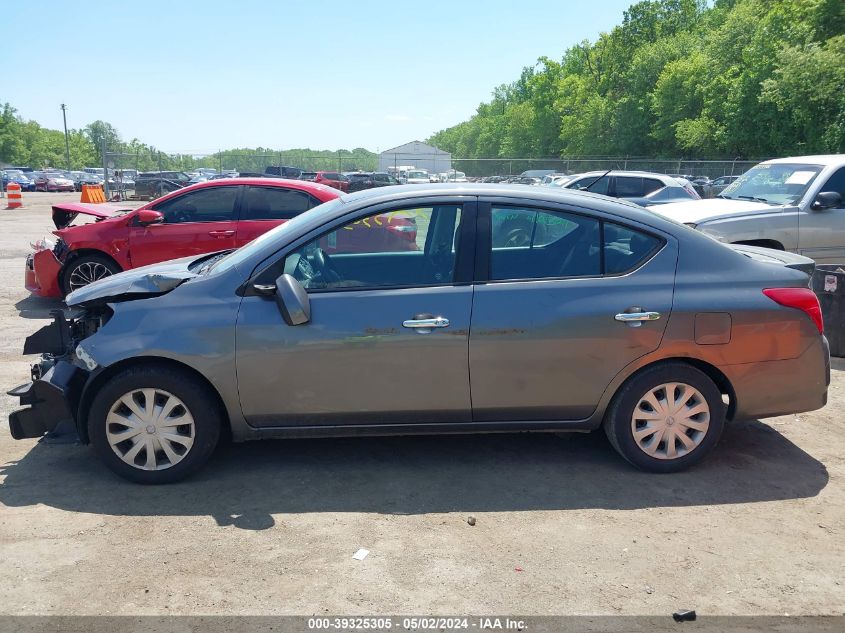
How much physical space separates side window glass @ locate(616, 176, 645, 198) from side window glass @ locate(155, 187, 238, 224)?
10.5 m

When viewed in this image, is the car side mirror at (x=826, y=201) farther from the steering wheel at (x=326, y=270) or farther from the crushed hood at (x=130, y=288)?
the crushed hood at (x=130, y=288)

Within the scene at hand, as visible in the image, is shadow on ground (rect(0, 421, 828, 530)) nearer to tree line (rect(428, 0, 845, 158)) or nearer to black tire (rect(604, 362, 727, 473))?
black tire (rect(604, 362, 727, 473))

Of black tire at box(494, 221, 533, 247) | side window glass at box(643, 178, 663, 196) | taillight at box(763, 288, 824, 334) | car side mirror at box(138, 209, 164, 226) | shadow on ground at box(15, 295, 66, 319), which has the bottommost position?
shadow on ground at box(15, 295, 66, 319)

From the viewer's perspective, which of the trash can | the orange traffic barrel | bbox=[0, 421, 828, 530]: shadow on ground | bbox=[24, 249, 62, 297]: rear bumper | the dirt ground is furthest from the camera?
the orange traffic barrel

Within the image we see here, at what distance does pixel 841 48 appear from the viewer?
30547 millimetres

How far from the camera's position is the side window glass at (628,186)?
1678cm

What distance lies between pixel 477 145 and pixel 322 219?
116961 mm

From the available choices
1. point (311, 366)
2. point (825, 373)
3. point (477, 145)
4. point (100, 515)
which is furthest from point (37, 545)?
point (477, 145)

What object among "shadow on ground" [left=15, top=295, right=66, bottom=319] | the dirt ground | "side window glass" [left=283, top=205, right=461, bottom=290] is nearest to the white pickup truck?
the dirt ground

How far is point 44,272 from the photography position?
9141mm

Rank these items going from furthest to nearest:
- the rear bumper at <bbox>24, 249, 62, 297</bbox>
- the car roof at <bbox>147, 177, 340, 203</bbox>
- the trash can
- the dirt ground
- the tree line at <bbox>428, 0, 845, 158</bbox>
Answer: the tree line at <bbox>428, 0, 845, 158</bbox> → the rear bumper at <bbox>24, 249, 62, 297</bbox> → the car roof at <bbox>147, 177, 340, 203</bbox> → the trash can → the dirt ground

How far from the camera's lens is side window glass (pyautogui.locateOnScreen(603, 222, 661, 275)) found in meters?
4.47

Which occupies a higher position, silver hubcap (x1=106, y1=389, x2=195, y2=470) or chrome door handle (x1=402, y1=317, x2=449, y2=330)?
chrome door handle (x1=402, y1=317, x2=449, y2=330)

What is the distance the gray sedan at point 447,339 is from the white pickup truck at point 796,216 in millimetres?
4352
